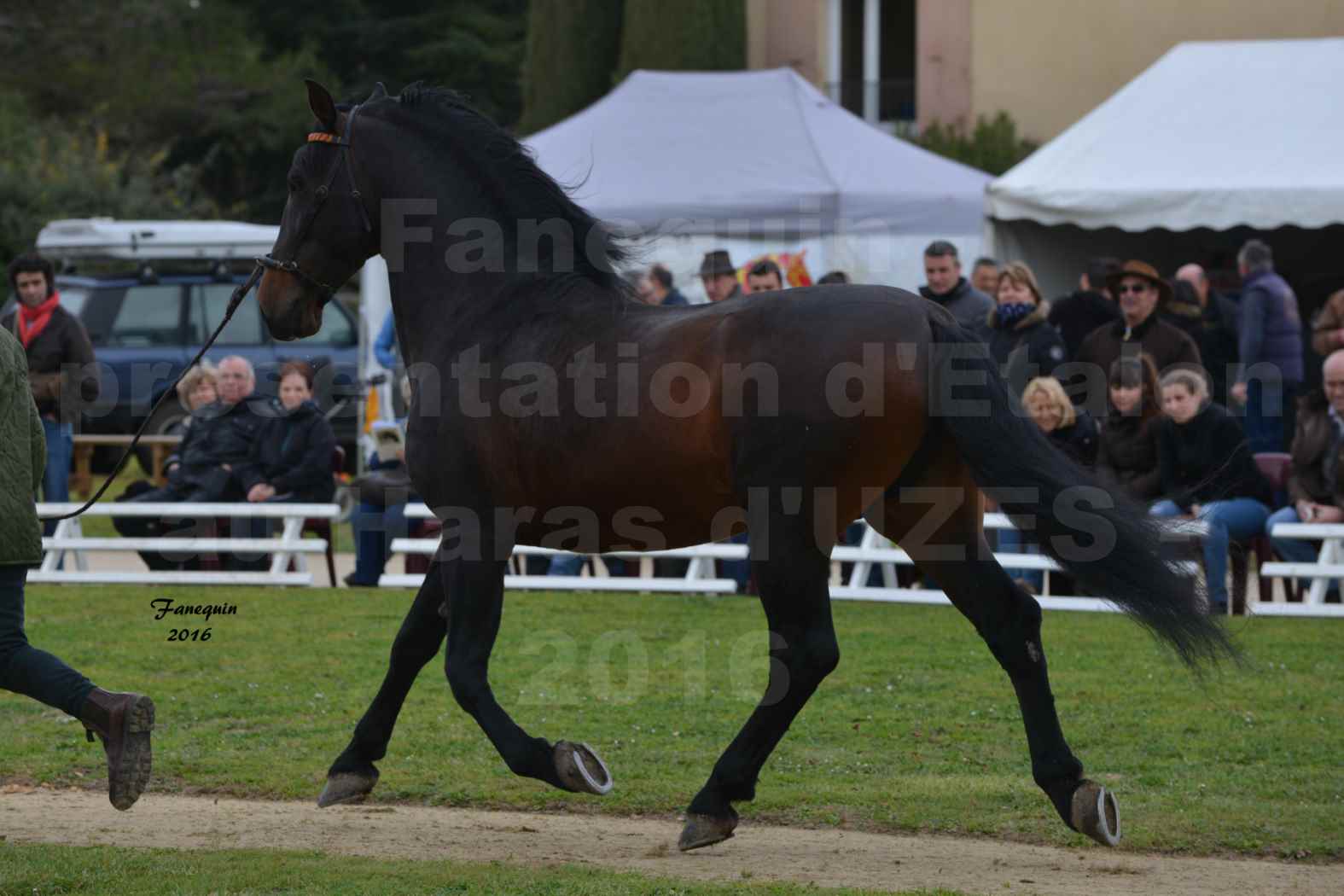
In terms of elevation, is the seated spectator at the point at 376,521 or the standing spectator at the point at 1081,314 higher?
the standing spectator at the point at 1081,314

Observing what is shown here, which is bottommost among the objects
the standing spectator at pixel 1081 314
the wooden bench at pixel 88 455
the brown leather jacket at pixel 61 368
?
the wooden bench at pixel 88 455

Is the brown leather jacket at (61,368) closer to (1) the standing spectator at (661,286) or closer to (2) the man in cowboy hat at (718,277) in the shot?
(1) the standing spectator at (661,286)

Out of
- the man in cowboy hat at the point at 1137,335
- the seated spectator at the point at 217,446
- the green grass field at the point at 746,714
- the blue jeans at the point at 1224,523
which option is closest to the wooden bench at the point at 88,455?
the seated spectator at the point at 217,446

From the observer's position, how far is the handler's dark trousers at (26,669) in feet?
16.8

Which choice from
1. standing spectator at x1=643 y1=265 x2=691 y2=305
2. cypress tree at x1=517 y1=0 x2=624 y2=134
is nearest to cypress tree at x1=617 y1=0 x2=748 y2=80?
cypress tree at x1=517 y1=0 x2=624 y2=134

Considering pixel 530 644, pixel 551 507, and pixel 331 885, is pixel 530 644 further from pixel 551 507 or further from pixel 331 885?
pixel 331 885

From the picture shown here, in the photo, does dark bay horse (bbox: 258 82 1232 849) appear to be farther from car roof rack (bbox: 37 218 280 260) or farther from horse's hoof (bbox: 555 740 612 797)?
car roof rack (bbox: 37 218 280 260)

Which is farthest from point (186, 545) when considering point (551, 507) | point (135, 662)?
point (551, 507)

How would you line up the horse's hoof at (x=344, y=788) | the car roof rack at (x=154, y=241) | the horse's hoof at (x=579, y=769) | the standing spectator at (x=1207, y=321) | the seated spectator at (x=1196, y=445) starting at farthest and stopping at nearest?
1. the car roof rack at (x=154, y=241)
2. the standing spectator at (x=1207, y=321)
3. the seated spectator at (x=1196, y=445)
4. the horse's hoof at (x=344, y=788)
5. the horse's hoof at (x=579, y=769)

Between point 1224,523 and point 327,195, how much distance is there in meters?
6.08

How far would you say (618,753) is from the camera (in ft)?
21.5

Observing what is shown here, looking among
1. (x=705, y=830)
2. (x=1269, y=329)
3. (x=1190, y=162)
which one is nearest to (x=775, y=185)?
(x=1190, y=162)

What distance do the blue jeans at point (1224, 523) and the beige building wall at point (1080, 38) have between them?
11682 mm

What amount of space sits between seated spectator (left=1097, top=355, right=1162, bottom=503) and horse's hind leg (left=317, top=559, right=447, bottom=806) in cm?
520
